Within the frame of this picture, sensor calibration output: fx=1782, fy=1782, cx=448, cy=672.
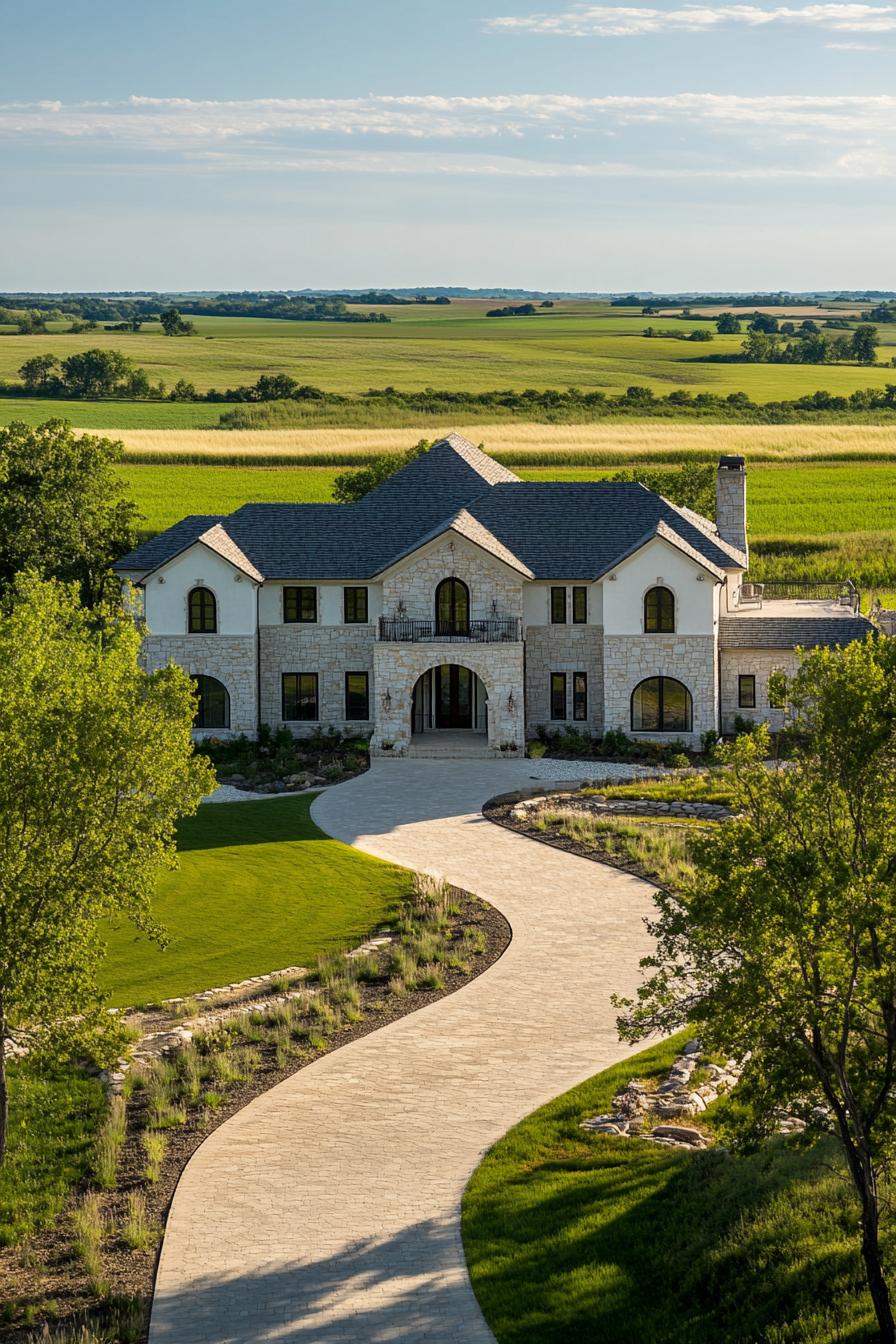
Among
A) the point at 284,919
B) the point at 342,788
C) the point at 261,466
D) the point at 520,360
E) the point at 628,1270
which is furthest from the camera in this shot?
the point at 520,360

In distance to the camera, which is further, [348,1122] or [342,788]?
[342,788]

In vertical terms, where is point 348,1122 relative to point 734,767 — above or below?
below

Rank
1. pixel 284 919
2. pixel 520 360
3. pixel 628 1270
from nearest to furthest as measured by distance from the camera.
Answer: pixel 628 1270 < pixel 284 919 < pixel 520 360

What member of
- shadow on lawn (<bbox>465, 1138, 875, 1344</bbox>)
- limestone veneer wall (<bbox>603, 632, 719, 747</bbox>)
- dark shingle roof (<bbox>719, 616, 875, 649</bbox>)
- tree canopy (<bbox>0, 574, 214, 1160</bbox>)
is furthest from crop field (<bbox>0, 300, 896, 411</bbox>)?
shadow on lawn (<bbox>465, 1138, 875, 1344</bbox>)

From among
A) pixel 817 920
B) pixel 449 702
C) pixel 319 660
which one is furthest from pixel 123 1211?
pixel 449 702

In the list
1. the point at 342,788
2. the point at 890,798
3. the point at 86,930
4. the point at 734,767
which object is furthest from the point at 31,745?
the point at 342,788

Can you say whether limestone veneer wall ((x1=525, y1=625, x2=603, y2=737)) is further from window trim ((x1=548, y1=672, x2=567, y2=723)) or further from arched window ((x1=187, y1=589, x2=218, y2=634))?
arched window ((x1=187, y1=589, x2=218, y2=634))

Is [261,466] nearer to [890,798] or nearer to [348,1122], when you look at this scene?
[348,1122]

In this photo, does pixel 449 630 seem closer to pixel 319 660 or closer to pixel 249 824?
pixel 319 660
